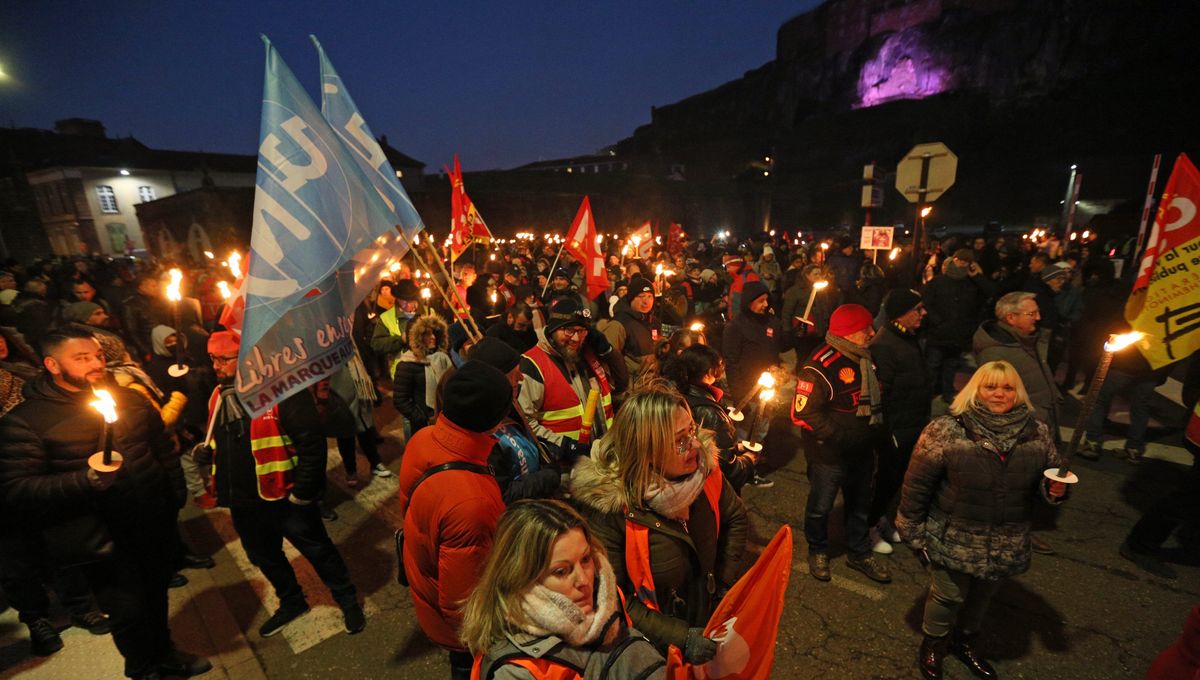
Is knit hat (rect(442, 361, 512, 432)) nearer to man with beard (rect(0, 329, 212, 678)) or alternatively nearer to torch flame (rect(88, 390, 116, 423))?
torch flame (rect(88, 390, 116, 423))

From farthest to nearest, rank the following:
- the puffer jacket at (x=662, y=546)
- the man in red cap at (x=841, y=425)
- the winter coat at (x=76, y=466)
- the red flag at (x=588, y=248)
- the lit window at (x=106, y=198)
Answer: the lit window at (x=106, y=198), the red flag at (x=588, y=248), the man in red cap at (x=841, y=425), the winter coat at (x=76, y=466), the puffer jacket at (x=662, y=546)

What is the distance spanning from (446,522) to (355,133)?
9.99 ft

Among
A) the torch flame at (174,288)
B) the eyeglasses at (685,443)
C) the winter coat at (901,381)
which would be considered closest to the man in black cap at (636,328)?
the winter coat at (901,381)

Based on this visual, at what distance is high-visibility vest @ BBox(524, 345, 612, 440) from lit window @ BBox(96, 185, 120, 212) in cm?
5527

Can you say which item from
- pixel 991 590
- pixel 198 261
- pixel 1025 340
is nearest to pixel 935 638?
pixel 991 590

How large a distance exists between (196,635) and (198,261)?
2275 cm

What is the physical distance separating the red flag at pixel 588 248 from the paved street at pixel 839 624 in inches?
169

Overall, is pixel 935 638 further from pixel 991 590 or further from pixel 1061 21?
pixel 1061 21

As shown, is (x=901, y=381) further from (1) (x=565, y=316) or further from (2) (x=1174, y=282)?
(1) (x=565, y=316)

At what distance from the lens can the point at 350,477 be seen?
5.60m

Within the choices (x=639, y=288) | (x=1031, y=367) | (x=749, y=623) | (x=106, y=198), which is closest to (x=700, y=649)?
(x=749, y=623)

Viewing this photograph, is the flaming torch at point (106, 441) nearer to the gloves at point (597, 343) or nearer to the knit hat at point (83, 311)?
the gloves at point (597, 343)

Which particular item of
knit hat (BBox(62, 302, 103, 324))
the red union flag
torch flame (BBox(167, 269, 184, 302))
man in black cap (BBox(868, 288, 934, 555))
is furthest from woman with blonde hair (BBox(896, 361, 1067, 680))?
torch flame (BBox(167, 269, 184, 302))

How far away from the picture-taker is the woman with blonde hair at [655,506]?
6.84 feet
